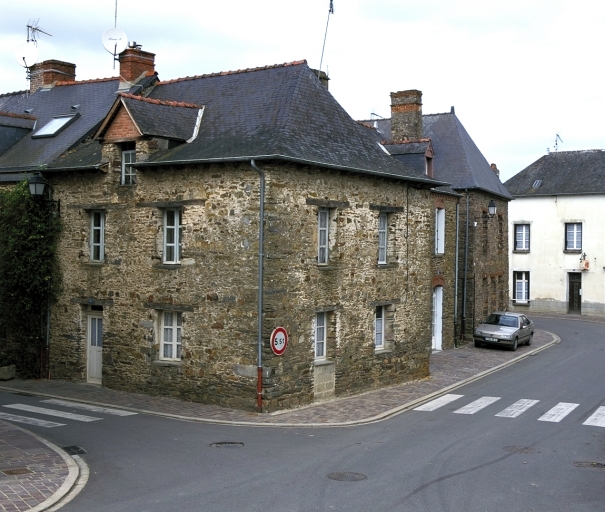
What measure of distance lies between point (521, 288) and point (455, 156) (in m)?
16.4

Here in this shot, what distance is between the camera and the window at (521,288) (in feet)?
150

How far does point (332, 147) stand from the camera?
18.6m

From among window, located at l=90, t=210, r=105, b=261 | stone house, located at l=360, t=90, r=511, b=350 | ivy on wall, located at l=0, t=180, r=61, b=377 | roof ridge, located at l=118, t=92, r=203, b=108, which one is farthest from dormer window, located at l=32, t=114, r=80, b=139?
stone house, located at l=360, t=90, r=511, b=350

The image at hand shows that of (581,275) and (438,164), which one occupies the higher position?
(438,164)

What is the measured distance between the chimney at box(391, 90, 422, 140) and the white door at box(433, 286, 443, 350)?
241 inches

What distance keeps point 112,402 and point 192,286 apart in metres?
3.28

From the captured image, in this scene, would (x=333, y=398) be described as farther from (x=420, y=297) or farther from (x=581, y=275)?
(x=581, y=275)

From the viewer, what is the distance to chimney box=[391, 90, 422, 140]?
30281mm

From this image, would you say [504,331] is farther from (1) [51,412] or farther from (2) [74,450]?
(2) [74,450]

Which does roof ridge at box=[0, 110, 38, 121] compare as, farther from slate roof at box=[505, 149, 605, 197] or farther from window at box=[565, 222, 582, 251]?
window at box=[565, 222, 582, 251]

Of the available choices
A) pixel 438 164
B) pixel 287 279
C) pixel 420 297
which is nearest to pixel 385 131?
pixel 438 164

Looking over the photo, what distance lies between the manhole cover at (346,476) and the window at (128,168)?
32.8ft

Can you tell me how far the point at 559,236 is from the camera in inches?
1745

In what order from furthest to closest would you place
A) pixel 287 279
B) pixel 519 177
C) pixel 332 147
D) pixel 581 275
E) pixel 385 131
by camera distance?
pixel 519 177, pixel 581 275, pixel 385 131, pixel 332 147, pixel 287 279
